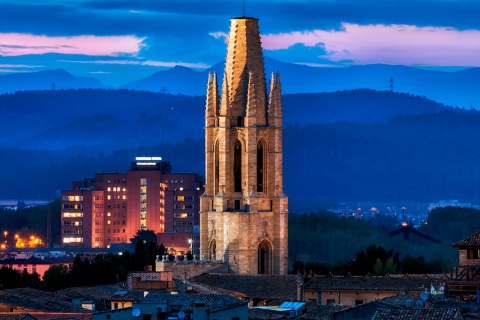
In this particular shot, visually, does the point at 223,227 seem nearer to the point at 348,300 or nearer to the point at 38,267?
the point at 348,300

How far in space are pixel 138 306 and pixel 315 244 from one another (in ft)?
369

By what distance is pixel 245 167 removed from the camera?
384 feet

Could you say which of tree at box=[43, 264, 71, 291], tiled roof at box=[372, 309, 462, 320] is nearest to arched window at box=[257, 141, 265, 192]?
tree at box=[43, 264, 71, 291]

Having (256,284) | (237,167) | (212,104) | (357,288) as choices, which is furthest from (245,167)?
(357,288)

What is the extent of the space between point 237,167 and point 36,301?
42.3 metres

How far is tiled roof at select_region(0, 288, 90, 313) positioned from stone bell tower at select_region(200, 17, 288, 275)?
33960 mm

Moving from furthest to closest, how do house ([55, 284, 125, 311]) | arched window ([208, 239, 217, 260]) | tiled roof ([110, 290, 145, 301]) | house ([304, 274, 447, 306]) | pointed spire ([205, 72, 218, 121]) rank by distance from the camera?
pointed spire ([205, 72, 218, 121]) < arched window ([208, 239, 217, 260]) < house ([304, 274, 447, 306]) < house ([55, 284, 125, 311]) < tiled roof ([110, 290, 145, 301])

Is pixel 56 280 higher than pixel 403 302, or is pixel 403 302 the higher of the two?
pixel 56 280

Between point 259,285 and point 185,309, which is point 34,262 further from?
point 185,309

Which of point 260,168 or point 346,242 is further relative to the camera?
point 346,242

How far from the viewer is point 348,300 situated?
299 feet

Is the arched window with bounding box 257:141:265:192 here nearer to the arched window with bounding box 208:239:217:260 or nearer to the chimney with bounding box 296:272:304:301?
the arched window with bounding box 208:239:217:260

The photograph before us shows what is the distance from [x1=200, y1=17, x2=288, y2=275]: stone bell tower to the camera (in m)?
116

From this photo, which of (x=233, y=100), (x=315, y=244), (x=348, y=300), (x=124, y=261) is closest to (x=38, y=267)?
(x=315, y=244)
